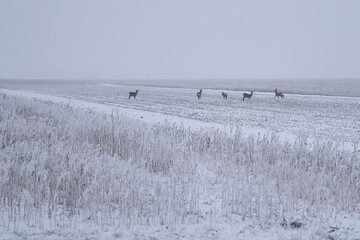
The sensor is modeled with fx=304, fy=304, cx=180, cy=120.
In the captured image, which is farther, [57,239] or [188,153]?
[188,153]

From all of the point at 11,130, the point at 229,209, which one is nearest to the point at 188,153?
the point at 229,209

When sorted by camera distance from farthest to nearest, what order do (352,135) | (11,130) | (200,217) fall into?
1. (352,135)
2. (11,130)
3. (200,217)

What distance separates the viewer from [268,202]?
572cm

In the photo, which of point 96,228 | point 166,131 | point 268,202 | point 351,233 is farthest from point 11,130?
point 351,233

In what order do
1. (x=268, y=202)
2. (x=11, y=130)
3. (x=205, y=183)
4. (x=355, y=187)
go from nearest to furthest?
1. (x=268, y=202)
2. (x=355, y=187)
3. (x=205, y=183)
4. (x=11, y=130)

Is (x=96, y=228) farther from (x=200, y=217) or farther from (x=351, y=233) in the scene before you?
(x=351, y=233)

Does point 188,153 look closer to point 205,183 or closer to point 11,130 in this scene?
point 205,183

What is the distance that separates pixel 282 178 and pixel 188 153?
109 inches

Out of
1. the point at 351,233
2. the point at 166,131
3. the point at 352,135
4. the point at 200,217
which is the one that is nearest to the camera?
the point at 351,233

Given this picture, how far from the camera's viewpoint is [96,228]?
471 cm

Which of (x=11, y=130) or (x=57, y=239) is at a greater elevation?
(x=11, y=130)

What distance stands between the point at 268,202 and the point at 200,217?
1411 mm

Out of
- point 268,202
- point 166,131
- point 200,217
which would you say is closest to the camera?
point 200,217

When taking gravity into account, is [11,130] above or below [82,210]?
above
